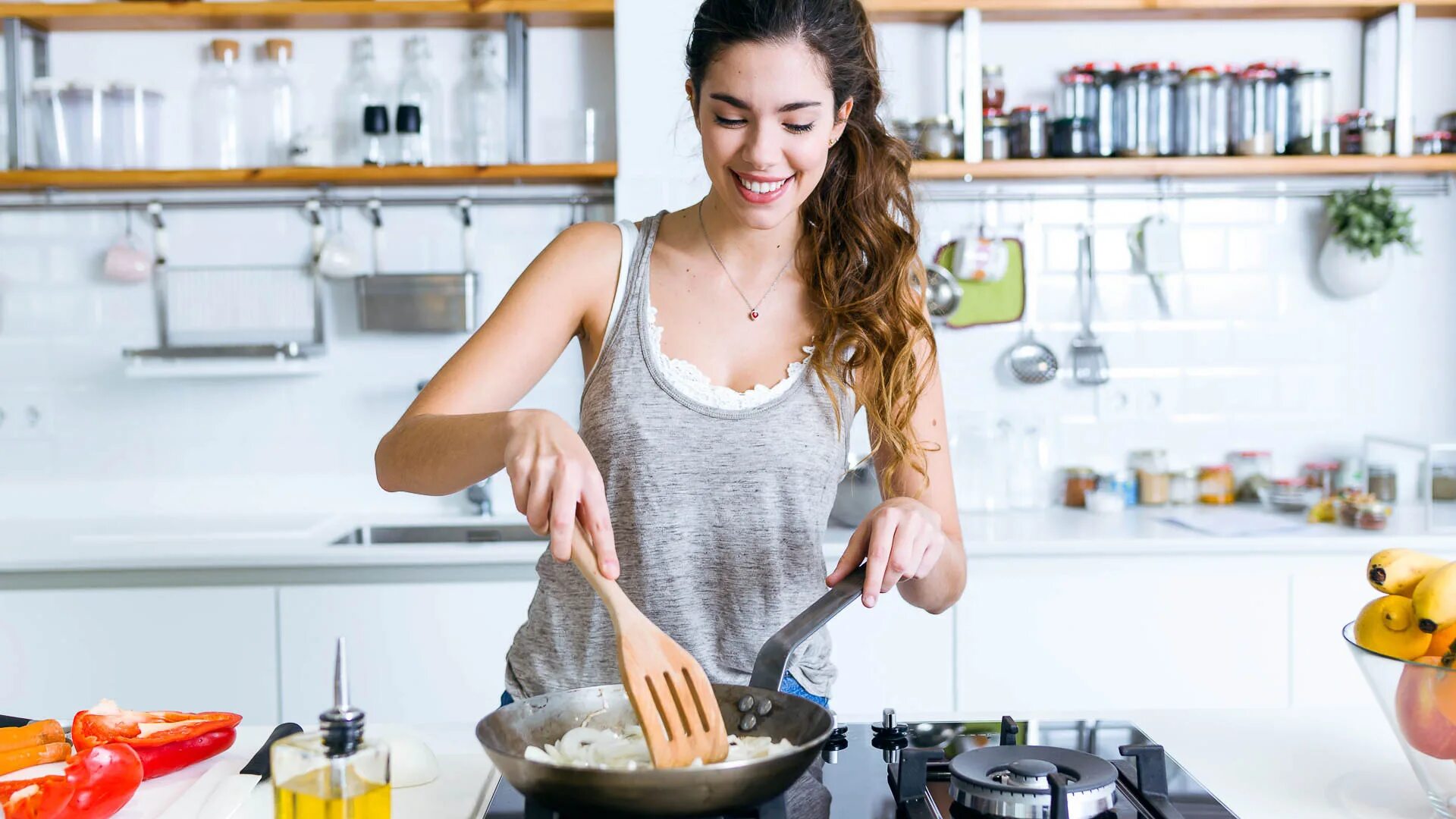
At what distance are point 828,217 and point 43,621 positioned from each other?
5.98 ft

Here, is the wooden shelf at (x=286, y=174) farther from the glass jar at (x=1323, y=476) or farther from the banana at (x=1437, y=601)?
the banana at (x=1437, y=601)

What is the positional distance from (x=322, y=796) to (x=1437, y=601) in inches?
33.3

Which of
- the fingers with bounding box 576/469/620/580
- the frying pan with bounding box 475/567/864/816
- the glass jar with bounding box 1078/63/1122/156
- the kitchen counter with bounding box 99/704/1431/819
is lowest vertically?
the kitchen counter with bounding box 99/704/1431/819

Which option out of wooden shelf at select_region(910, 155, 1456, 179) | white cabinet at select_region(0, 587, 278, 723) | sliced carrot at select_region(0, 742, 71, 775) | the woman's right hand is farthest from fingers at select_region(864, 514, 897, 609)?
wooden shelf at select_region(910, 155, 1456, 179)

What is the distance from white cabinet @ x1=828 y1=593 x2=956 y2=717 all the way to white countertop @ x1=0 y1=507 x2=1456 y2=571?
16cm

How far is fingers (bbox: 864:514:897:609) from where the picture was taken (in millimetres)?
1111

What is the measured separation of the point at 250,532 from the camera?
2.64 metres

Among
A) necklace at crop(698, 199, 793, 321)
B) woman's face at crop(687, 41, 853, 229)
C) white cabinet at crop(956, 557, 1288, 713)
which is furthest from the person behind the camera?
white cabinet at crop(956, 557, 1288, 713)

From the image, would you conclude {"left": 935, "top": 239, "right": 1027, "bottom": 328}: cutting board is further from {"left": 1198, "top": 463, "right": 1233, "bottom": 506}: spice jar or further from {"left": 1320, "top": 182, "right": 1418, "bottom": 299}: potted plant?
{"left": 1320, "top": 182, "right": 1418, "bottom": 299}: potted plant

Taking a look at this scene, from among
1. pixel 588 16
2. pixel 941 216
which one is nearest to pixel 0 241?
pixel 588 16

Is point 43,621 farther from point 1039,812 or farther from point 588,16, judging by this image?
point 1039,812

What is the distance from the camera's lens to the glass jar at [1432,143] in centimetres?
288

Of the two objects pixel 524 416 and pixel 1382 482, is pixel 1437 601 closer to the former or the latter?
pixel 524 416

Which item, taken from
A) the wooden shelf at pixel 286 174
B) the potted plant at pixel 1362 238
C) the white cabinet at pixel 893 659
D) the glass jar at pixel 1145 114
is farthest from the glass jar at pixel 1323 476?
the wooden shelf at pixel 286 174
